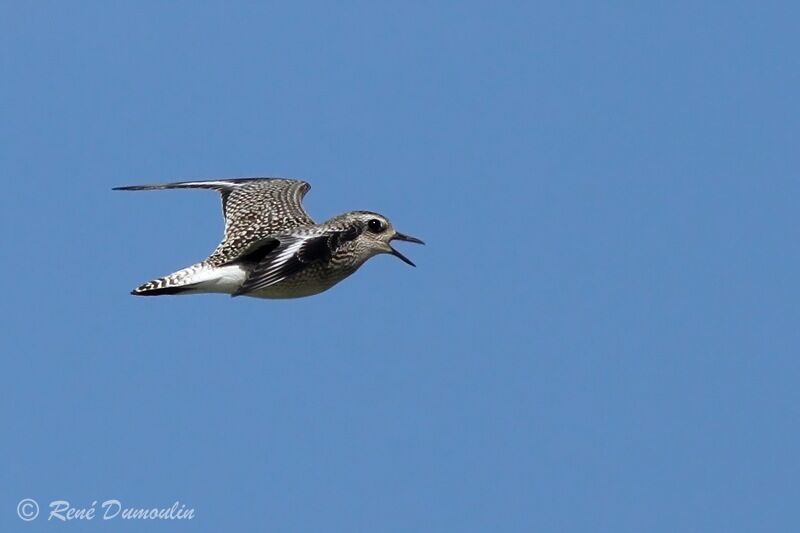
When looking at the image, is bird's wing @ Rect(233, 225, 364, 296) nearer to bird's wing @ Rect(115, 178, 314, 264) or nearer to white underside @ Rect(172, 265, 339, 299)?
white underside @ Rect(172, 265, 339, 299)

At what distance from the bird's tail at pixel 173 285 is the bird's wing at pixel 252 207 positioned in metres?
0.65

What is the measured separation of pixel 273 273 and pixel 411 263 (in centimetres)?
227

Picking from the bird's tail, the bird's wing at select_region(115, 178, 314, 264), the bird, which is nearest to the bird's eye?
the bird

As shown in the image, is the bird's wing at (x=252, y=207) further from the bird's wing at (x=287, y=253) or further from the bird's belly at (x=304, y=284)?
the bird's belly at (x=304, y=284)

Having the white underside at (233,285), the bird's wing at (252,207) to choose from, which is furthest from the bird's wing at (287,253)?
the bird's wing at (252,207)

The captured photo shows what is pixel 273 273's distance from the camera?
69.2 ft

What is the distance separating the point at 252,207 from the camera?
24484mm

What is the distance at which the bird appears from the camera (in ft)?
70.3

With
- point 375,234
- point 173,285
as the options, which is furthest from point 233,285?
point 375,234

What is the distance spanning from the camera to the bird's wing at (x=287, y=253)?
21.0 m

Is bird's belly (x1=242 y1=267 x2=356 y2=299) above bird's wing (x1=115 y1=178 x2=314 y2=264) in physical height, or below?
below

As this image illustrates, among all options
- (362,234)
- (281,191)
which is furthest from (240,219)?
(362,234)

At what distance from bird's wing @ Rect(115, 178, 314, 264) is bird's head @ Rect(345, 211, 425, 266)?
4.82ft

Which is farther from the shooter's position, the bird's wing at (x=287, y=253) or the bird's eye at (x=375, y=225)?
the bird's eye at (x=375, y=225)
